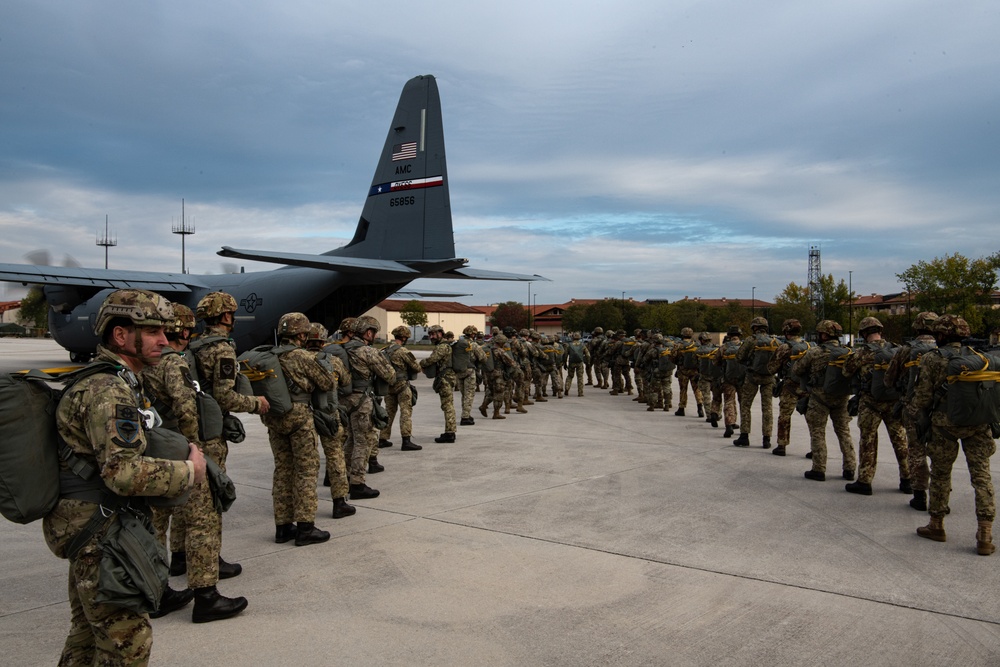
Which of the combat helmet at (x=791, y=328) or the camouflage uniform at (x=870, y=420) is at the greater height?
the combat helmet at (x=791, y=328)

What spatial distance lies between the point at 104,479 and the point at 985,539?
20.7 feet

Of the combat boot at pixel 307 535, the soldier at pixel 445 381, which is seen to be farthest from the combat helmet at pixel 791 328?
the combat boot at pixel 307 535

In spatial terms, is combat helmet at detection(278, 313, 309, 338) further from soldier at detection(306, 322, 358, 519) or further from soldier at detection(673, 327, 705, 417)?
soldier at detection(673, 327, 705, 417)

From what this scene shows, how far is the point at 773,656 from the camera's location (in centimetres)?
365

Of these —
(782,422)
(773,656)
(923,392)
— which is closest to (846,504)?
(923,392)

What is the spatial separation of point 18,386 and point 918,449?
7.44 meters

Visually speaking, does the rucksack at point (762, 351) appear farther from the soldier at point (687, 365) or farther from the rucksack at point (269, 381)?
the rucksack at point (269, 381)

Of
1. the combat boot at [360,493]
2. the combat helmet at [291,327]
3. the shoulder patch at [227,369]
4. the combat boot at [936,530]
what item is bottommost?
the combat boot at [360,493]

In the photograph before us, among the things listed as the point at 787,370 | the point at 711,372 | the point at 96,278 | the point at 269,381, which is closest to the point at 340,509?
the point at 269,381

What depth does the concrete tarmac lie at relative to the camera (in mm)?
3770

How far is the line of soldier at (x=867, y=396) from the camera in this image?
18.4ft

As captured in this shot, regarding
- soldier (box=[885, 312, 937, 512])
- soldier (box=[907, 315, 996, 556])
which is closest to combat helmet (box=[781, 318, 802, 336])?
soldier (box=[885, 312, 937, 512])

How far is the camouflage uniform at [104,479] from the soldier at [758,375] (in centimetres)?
903

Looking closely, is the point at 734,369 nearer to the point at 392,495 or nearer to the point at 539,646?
the point at 392,495
